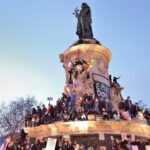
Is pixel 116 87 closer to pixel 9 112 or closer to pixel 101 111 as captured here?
pixel 101 111

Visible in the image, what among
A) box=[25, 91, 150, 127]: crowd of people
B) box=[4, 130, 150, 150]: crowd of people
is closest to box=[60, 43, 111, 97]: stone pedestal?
box=[25, 91, 150, 127]: crowd of people

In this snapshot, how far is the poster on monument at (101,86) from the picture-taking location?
26250mm

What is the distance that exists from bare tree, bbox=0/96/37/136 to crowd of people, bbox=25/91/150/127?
1351 centimetres

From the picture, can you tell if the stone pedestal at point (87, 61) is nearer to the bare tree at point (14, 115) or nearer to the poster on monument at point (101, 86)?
the poster on monument at point (101, 86)

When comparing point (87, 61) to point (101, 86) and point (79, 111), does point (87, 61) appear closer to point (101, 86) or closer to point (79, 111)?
point (101, 86)

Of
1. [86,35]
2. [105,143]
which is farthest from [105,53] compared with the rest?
[105,143]

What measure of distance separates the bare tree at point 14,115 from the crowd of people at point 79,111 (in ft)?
44.3

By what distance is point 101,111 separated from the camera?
22.1 meters

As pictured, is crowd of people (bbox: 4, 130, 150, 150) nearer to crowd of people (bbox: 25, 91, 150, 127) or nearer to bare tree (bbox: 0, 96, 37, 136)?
crowd of people (bbox: 25, 91, 150, 127)

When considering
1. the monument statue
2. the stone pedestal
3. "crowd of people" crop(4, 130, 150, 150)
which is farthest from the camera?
the monument statue

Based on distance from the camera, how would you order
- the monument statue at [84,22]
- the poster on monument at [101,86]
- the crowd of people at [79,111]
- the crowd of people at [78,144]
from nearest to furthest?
1. the crowd of people at [78,144]
2. the crowd of people at [79,111]
3. the poster on monument at [101,86]
4. the monument statue at [84,22]

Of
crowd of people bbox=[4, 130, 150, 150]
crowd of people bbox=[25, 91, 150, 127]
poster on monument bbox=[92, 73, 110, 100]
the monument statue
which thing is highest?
the monument statue

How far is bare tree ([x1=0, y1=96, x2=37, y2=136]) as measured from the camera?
36.9 meters

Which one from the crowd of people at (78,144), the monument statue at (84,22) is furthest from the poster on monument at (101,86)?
the crowd of people at (78,144)
